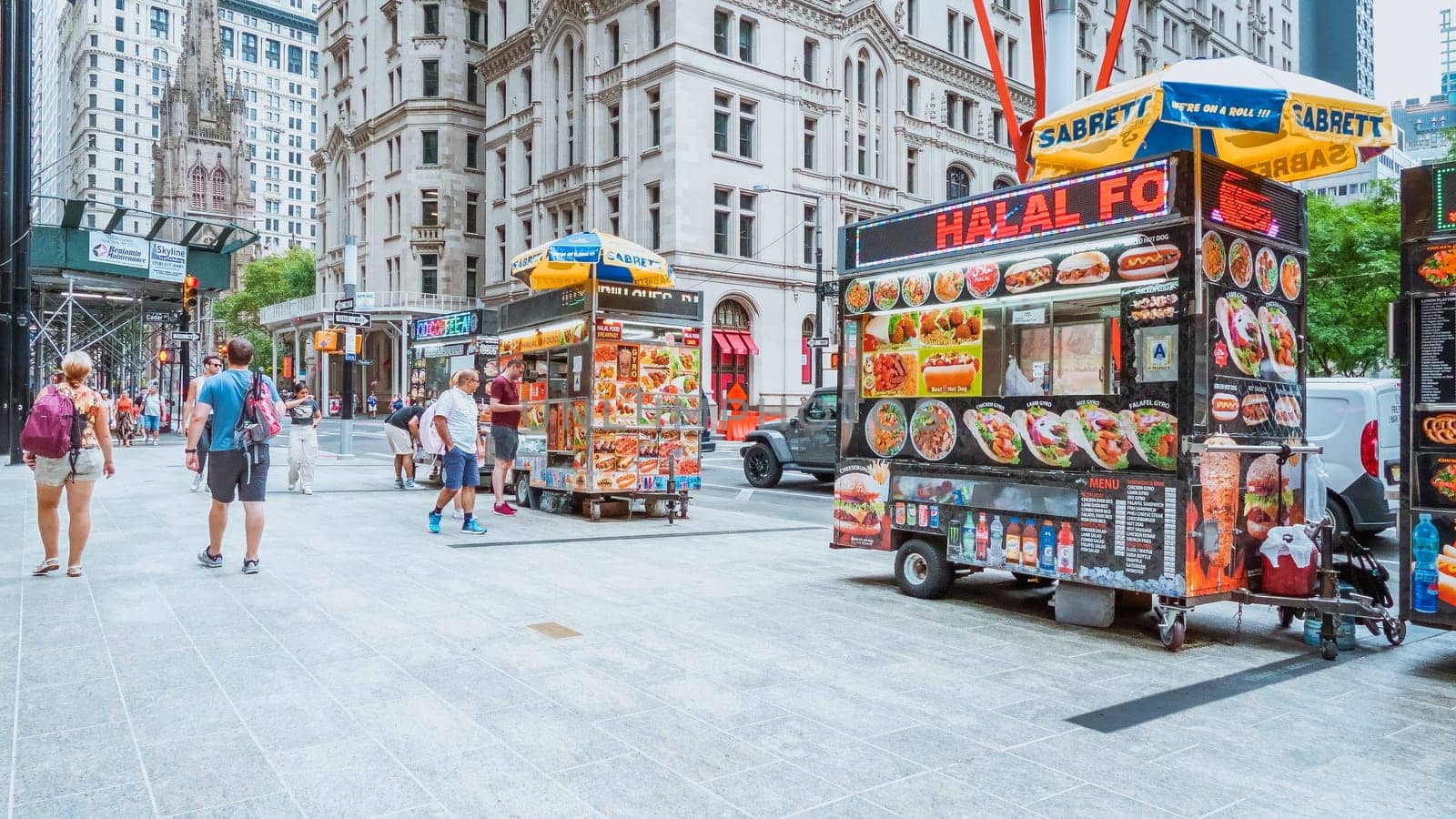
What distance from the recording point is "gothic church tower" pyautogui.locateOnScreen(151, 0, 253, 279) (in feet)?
398

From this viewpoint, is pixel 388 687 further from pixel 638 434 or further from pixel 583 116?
pixel 583 116

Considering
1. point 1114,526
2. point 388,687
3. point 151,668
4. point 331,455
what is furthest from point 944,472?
point 331,455

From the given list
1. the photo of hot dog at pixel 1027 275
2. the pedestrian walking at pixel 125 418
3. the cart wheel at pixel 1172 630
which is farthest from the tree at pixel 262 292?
the cart wheel at pixel 1172 630

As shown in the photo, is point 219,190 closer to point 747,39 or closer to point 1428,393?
point 747,39

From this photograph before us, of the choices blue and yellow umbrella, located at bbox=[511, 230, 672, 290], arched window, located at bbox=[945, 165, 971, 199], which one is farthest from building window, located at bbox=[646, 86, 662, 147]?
blue and yellow umbrella, located at bbox=[511, 230, 672, 290]

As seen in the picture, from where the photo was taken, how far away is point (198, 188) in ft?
404

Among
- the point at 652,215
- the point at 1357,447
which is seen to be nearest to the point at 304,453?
the point at 1357,447

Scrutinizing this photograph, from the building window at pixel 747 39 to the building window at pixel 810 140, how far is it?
345 cm

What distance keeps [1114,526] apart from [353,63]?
6174cm

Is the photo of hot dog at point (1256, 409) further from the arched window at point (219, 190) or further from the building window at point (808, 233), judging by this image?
the arched window at point (219, 190)

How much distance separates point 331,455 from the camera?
25266 mm

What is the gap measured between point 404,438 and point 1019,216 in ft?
40.0

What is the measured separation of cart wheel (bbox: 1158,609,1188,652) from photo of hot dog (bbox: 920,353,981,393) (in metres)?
2.13

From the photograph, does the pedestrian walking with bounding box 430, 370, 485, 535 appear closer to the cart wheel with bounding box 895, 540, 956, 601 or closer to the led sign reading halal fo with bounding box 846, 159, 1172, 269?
the led sign reading halal fo with bounding box 846, 159, 1172, 269
